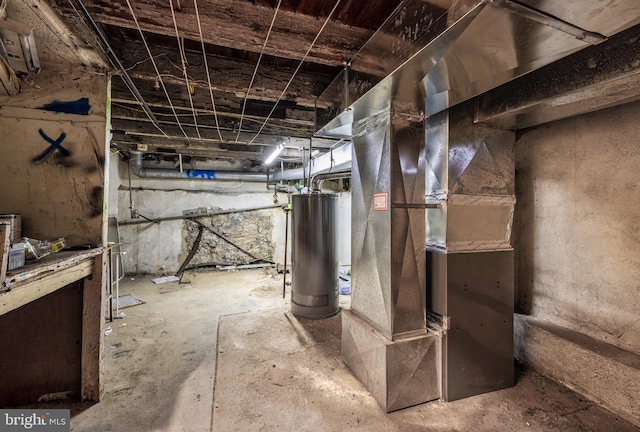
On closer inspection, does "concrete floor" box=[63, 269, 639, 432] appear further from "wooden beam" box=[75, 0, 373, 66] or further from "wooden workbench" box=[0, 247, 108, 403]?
"wooden beam" box=[75, 0, 373, 66]

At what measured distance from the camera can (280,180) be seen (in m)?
5.64

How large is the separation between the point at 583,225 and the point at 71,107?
11.9 feet

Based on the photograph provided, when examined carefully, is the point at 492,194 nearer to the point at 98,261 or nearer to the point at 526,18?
the point at 526,18

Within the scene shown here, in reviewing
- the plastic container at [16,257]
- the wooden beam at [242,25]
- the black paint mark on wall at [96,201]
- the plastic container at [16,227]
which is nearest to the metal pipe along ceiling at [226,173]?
the wooden beam at [242,25]

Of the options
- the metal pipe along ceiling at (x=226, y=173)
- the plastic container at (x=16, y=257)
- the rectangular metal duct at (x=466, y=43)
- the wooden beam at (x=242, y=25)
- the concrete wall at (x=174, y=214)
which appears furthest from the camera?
the concrete wall at (x=174, y=214)

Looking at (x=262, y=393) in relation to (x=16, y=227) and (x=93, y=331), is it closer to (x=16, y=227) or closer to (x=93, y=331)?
(x=93, y=331)

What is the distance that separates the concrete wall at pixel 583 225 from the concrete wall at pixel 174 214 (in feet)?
14.9

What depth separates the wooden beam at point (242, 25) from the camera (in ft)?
4.42

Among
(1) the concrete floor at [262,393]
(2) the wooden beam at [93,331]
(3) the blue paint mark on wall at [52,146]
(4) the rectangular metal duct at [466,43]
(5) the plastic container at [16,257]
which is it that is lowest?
(1) the concrete floor at [262,393]

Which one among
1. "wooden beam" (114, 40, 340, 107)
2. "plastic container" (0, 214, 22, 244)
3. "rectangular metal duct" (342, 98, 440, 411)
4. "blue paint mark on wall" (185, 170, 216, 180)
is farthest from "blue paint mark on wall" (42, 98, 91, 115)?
"blue paint mark on wall" (185, 170, 216, 180)
